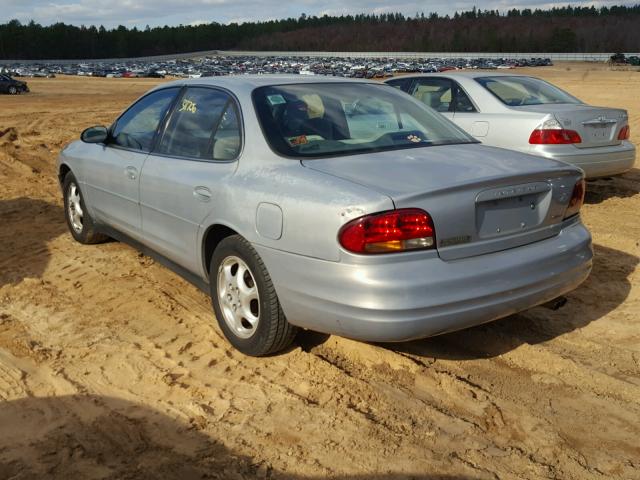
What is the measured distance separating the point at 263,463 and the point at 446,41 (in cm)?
17053

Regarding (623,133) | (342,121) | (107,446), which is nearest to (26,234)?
(342,121)

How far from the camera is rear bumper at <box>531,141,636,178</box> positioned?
7.09m

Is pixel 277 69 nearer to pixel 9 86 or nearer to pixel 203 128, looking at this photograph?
pixel 9 86

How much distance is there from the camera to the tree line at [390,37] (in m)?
138

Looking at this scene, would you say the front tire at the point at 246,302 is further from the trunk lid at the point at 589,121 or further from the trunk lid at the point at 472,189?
the trunk lid at the point at 589,121

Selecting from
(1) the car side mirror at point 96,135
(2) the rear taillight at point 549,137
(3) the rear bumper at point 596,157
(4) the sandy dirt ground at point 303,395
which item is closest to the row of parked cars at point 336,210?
(1) the car side mirror at point 96,135

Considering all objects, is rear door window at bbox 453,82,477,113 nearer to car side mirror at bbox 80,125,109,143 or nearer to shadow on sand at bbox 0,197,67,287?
→ car side mirror at bbox 80,125,109,143

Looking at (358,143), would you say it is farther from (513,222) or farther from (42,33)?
(42,33)

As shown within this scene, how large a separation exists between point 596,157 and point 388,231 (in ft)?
17.4

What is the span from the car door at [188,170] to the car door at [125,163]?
0.52 ft

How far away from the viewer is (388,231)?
9.67 feet

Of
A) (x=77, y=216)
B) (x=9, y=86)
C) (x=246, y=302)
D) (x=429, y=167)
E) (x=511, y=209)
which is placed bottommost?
(x=9, y=86)

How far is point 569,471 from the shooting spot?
2.71m

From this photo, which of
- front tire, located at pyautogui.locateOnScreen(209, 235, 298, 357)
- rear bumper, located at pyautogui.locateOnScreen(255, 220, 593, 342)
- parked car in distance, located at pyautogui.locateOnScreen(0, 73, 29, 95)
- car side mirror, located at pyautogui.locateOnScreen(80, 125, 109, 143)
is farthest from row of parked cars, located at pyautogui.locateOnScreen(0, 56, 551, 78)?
rear bumper, located at pyautogui.locateOnScreen(255, 220, 593, 342)
